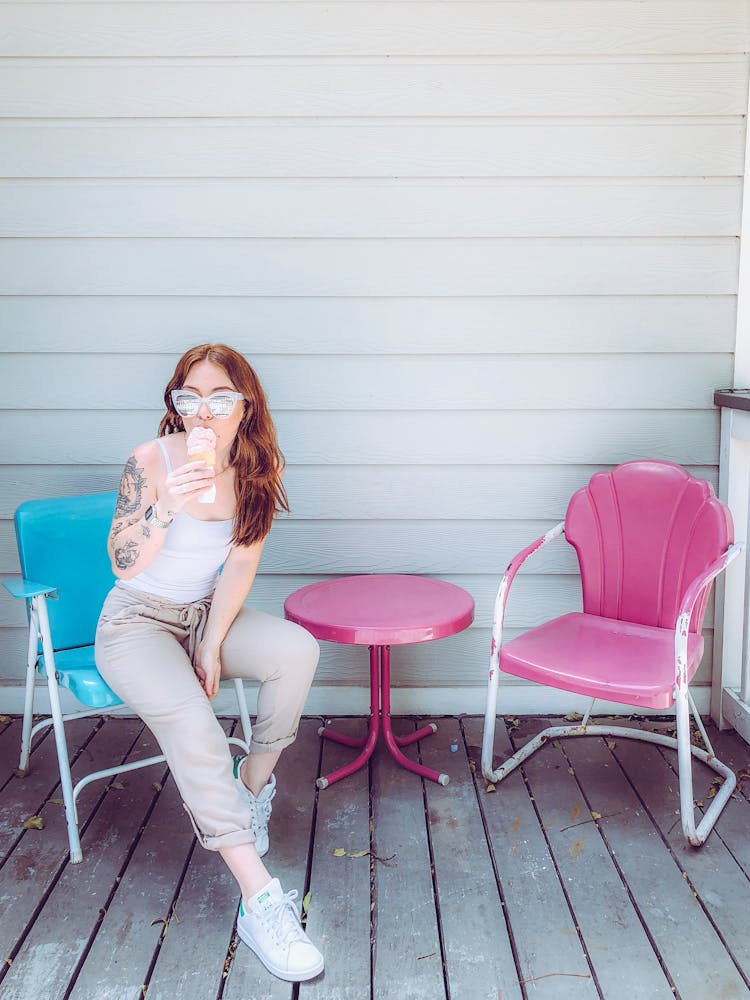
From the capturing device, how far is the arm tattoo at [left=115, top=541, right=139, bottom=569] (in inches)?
88.4

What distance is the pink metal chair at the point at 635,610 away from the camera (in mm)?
2355

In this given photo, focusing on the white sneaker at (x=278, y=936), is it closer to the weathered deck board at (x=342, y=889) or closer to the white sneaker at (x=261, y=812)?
the weathered deck board at (x=342, y=889)

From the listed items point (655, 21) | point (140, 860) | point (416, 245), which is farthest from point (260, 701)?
point (655, 21)

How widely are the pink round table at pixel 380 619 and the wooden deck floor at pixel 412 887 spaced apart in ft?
0.31

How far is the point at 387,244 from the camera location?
2.95m

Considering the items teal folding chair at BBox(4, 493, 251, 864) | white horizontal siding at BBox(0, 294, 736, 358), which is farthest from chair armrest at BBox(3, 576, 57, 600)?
white horizontal siding at BBox(0, 294, 736, 358)

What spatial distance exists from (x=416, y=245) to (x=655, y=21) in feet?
3.47

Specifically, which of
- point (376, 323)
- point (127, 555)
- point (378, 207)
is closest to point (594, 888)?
point (127, 555)

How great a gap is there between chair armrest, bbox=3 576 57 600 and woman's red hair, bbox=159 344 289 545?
1.81ft

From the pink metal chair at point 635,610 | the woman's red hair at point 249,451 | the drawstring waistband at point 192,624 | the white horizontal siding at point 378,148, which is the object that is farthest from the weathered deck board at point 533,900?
the white horizontal siding at point 378,148

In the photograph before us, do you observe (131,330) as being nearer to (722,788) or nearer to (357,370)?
(357,370)

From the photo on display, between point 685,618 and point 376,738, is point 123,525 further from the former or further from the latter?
point 685,618

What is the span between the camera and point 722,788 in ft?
8.66

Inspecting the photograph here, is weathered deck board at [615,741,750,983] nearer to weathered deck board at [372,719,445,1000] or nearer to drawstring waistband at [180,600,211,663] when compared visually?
weathered deck board at [372,719,445,1000]
